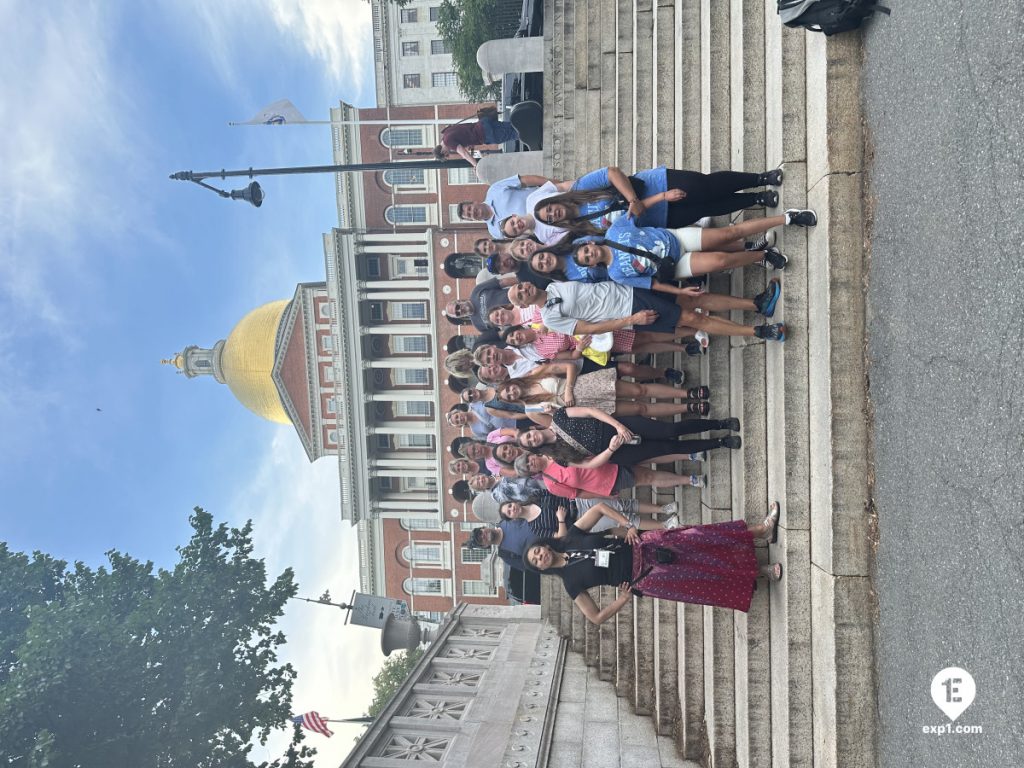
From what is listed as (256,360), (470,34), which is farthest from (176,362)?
(470,34)

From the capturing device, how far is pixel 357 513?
3225 centimetres

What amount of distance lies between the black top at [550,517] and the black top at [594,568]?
108 cm

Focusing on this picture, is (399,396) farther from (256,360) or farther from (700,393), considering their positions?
(700,393)

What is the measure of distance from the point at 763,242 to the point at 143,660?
21547mm

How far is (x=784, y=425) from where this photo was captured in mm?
6125

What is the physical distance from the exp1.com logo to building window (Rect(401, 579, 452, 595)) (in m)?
31.5

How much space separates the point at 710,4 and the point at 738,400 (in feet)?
15.4

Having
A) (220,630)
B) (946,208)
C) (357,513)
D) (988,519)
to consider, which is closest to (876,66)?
(946,208)

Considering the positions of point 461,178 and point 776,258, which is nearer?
point 776,258

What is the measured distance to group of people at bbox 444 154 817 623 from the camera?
6.62m

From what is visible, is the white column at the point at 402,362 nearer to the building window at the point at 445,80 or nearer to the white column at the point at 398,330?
the white column at the point at 398,330

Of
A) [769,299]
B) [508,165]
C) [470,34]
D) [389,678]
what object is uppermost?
[470,34]

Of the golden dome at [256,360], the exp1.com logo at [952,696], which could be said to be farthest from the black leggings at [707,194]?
the golden dome at [256,360]

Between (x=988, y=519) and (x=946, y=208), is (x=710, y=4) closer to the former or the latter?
(x=946, y=208)
